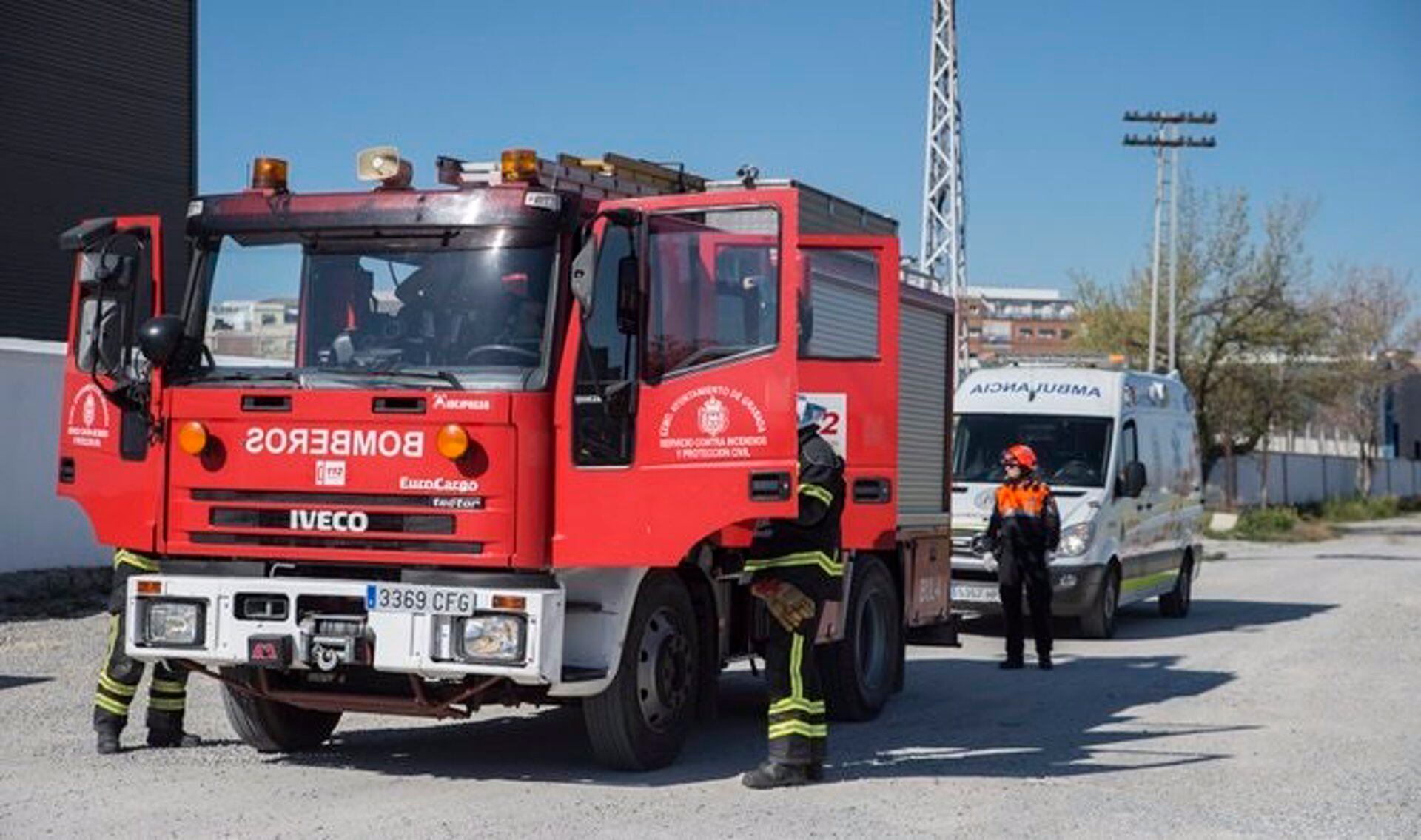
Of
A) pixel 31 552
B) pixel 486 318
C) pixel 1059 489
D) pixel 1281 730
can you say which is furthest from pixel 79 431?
pixel 1059 489

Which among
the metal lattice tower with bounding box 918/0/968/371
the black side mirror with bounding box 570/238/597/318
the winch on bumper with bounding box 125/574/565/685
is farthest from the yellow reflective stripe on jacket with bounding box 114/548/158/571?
the metal lattice tower with bounding box 918/0/968/371

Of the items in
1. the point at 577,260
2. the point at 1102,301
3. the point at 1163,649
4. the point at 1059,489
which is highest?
the point at 1102,301

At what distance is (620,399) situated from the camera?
9.12 meters

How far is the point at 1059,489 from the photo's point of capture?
18.2m

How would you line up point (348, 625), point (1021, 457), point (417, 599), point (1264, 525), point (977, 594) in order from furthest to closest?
point (1264, 525), point (977, 594), point (1021, 457), point (348, 625), point (417, 599)

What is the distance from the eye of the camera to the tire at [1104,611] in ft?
59.3

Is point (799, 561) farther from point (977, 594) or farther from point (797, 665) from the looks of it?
point (977, 594)

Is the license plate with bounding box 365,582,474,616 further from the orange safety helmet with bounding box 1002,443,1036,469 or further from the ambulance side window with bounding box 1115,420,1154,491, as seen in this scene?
the ambulance side window with bounding box 1115,420,1154,491

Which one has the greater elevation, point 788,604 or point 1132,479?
point 1132,479

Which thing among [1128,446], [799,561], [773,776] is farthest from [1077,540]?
[773,776]

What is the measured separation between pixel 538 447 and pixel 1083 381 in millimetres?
11083

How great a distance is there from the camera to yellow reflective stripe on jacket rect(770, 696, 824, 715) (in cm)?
935

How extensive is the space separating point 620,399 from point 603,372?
15 centimetres

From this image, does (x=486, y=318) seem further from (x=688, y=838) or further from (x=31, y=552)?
(x=31, y=552)
